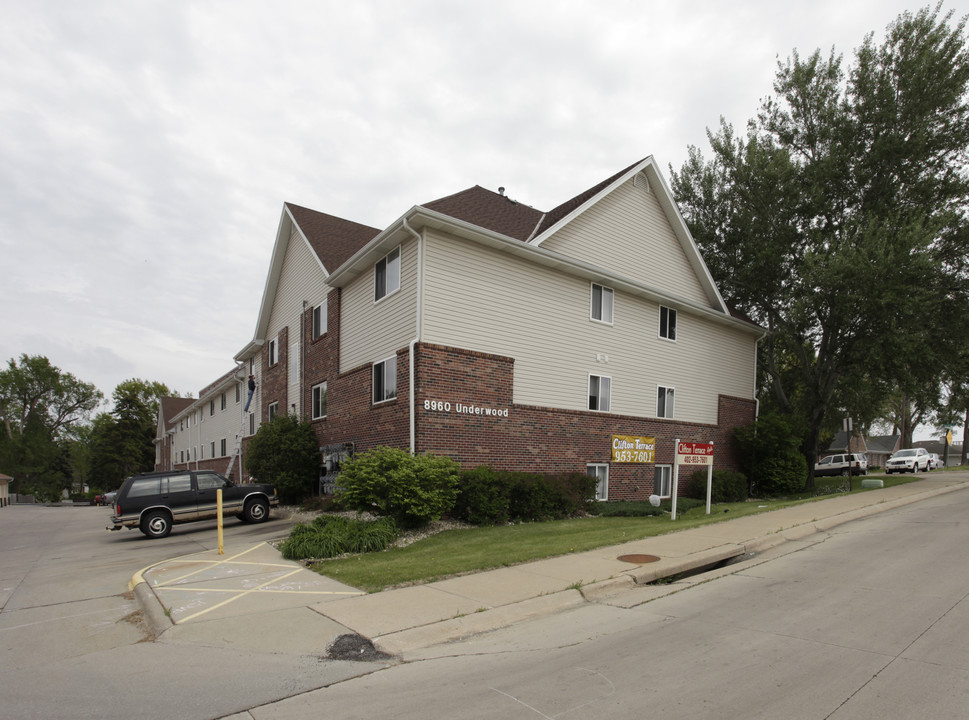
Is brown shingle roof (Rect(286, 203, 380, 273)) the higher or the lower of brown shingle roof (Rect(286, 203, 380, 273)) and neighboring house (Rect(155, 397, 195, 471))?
the higher

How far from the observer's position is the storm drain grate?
9.36 metres

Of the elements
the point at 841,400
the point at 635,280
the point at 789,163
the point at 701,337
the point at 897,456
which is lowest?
the point at 897,456

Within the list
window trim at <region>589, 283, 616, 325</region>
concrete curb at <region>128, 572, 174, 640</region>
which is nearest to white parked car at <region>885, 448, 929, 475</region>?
window trim at <region>589, 283, 616, 325</region>

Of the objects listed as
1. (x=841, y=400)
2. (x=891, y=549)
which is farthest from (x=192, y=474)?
(x=841, y=400)

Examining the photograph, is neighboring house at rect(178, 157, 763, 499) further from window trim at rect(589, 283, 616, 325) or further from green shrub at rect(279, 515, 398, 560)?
green shrub at rect(279, 515, 398, 560)

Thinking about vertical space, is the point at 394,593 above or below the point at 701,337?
below

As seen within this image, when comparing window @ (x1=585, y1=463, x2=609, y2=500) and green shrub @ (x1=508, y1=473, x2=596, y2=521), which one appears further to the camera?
window @ (x1=585, y1=463, x2=609, y2=500)

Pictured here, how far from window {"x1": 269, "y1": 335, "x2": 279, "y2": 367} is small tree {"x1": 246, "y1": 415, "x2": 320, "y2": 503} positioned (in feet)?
21.8

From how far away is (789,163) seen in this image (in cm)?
2461

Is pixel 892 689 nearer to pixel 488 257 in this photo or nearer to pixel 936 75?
pixel 488 257

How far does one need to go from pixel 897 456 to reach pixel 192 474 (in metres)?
41.6

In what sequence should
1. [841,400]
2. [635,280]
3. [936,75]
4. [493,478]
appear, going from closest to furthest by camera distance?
[493,478] < [635,280] < [936,75] < [841,400]

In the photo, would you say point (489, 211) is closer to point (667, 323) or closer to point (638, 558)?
point (667, 323)

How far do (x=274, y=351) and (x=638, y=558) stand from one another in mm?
22542
